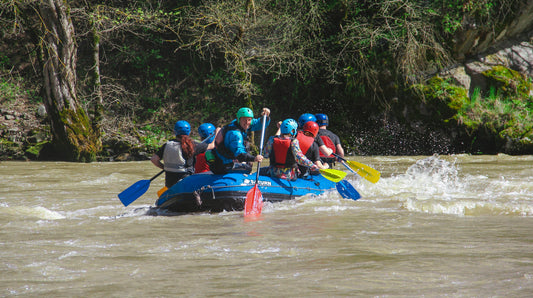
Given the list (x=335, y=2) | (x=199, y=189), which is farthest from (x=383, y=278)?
(x=335, y=2)

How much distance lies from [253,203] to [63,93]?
9.18 meters

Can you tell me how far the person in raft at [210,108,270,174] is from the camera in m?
5.98

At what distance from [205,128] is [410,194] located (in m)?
3.05

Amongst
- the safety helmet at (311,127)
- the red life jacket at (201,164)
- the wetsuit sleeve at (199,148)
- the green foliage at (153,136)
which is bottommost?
the green foliage at (153,136)

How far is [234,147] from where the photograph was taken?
600 cm

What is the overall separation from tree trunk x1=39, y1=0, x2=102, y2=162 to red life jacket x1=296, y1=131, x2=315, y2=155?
314 inches

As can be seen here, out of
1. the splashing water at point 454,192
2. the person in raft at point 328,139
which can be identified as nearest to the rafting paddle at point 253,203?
the splashing water at point 454,192

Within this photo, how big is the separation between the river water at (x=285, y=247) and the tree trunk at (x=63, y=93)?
18.7 ft

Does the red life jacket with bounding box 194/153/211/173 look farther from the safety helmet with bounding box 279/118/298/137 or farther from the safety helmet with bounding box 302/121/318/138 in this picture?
the safety helmet with bounding box 302/121/318/138

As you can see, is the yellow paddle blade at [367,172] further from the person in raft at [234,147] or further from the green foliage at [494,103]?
the green foliage at [494,103]

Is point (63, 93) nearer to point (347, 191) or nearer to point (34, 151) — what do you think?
point (34, 151)

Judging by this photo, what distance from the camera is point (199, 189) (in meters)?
5.89

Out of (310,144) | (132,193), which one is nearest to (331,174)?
(310,144)

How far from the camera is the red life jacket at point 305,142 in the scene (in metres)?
6.87
